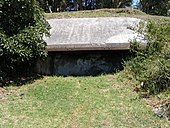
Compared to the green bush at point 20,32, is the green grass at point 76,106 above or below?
below

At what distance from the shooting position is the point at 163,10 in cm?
2252

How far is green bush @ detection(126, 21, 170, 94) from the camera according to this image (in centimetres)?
751

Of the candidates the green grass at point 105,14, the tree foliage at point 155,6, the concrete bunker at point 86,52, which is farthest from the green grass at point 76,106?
the tree foliage at point 155,6

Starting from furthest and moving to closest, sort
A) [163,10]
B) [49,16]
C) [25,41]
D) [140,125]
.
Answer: [163,10] < [49,16] < [25,41] < [140,125]

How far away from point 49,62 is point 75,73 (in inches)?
34.9

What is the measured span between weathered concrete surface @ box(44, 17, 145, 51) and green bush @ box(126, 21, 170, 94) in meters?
0.58

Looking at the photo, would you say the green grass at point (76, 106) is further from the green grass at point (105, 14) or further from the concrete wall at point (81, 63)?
the green grass at point (105, 14)

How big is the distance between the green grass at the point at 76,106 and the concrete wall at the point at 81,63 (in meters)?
1.01

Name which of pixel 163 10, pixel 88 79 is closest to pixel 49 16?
pixel 88 79

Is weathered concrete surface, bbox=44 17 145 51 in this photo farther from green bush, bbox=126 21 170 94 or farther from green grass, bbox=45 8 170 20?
green grass, bbox=45 8 170 20

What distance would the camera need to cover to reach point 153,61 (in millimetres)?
7727

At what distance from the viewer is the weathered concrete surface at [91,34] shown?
A: 932cm

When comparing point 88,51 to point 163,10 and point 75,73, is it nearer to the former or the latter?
point 75,73

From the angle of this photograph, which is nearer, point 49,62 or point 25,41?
point 25,41
